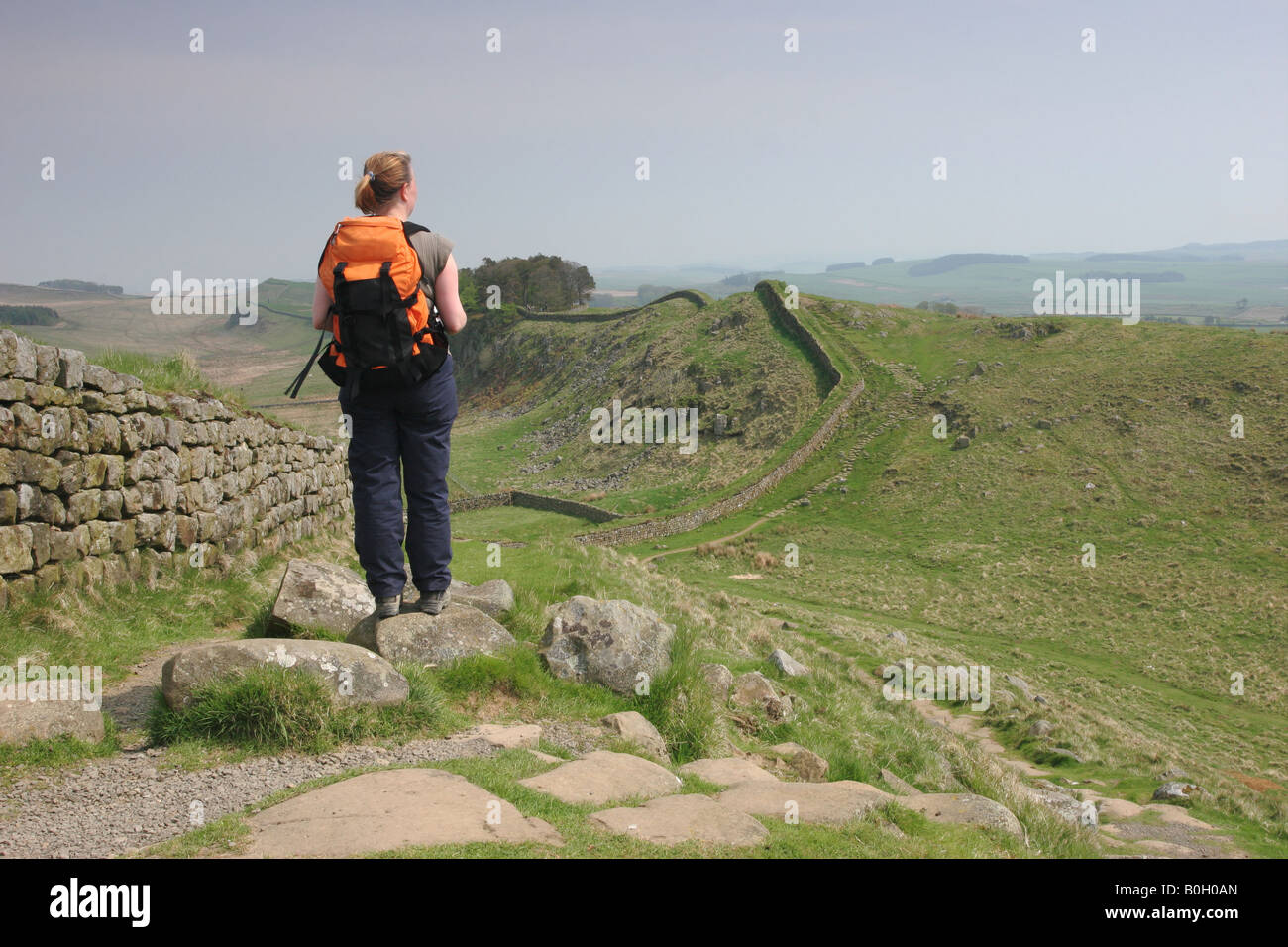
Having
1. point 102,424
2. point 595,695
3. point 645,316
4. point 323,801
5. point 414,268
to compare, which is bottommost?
point 595,695

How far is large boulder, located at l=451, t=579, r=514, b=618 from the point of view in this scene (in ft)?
32.4

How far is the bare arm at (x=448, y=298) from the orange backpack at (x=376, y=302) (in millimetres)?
168

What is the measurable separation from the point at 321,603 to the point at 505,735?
7.97 feet

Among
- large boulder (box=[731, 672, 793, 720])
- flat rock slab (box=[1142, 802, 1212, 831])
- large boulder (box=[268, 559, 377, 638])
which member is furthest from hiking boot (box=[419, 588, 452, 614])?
flat rock slab (box=[1142, 802, 1212, 831])

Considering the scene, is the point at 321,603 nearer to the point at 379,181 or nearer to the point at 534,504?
the point at 379,181

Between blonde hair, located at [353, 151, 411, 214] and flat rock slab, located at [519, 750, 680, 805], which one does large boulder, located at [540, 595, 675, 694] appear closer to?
flat rock slab, located at [519, 750, 680, 805]

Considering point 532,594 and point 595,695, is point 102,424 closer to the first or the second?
point 532,594

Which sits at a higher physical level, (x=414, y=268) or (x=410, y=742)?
(x=414, y=268)

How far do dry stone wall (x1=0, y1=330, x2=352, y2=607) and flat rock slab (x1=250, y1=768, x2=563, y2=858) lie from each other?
463cm

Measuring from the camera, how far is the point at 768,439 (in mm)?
55469

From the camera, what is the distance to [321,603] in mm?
8258

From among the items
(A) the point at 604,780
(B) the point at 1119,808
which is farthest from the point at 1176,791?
(A) the point at 604,780

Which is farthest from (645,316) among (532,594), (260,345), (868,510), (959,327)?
(260,345)
